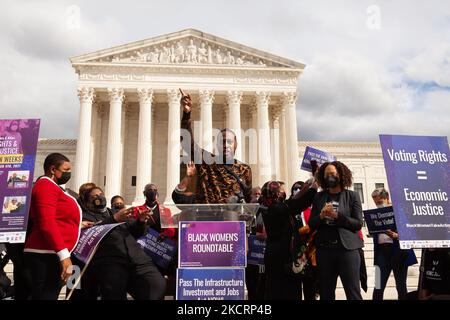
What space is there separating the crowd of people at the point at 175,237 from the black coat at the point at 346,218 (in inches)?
0.5

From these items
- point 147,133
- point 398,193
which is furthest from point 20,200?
point 147,133

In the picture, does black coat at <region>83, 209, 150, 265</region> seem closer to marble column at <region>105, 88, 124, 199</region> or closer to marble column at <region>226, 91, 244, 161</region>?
marble column at <region>105, 88, 124, 199</region>

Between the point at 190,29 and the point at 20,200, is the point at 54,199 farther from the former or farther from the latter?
the point at 190,29

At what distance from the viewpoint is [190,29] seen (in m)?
40.3

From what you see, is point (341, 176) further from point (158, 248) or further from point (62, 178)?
point (62, 178)

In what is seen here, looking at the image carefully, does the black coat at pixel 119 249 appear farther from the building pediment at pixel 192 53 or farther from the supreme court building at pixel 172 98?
the building pediment at pixel 192 53

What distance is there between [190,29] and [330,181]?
38197 millimetres

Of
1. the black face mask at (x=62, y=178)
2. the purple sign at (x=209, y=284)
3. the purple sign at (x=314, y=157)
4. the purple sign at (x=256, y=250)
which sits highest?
the purple sign at (x=314, y=157)

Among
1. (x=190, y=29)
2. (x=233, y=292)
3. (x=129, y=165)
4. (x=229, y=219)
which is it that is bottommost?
(x=233, y=292)

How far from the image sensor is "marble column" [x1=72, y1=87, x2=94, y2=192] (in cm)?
3575

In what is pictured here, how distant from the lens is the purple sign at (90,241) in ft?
15.8

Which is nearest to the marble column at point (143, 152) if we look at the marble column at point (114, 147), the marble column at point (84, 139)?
the marble column at point (114, 147)

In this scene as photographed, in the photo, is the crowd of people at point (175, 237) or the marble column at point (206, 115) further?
the marble column at point (206, 115)

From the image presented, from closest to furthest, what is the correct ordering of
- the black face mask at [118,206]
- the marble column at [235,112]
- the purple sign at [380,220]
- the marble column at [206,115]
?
the purple sign at [380,220]
the black face mask at [118,206]
the marble column at [206,115]
the marble column at [235,112]
